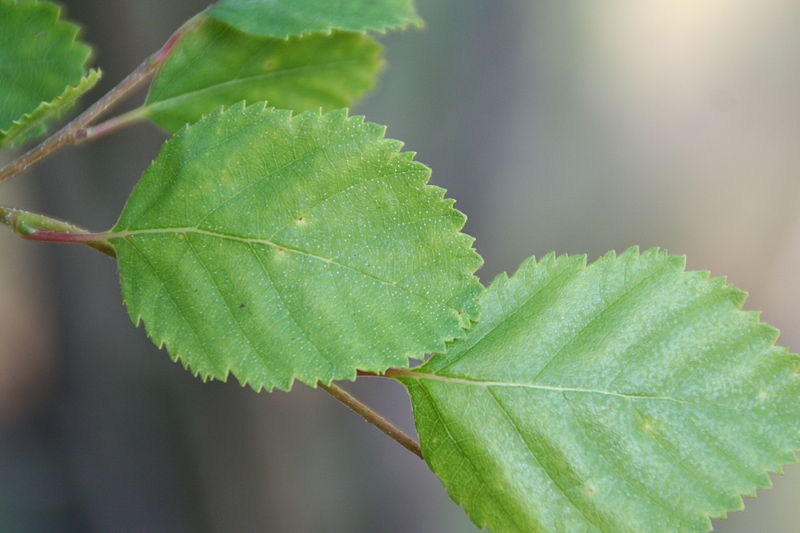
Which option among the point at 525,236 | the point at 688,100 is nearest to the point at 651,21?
the point at 688,100

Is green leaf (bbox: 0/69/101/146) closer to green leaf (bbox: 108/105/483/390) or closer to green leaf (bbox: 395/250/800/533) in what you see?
green leaf (bbox: 108/105/483/390)

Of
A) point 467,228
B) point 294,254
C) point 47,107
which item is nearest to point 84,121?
point 47,107

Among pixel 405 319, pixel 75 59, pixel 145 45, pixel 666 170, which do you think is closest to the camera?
pixel 405 319

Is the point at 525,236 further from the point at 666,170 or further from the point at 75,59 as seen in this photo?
the point at 75,59

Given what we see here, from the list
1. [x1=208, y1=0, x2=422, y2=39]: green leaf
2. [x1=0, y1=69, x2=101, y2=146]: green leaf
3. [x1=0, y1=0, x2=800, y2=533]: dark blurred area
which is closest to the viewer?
[x1=0, y1=69, x2=101, y2=146]: green leaf

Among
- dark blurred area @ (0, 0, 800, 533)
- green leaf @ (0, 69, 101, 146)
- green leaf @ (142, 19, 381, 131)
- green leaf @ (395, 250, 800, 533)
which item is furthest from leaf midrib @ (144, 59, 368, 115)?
dark blurred area @ (0, 0, 800, 533)

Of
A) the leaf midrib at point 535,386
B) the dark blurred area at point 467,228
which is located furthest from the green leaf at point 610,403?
the dark blurred area at point 467,228

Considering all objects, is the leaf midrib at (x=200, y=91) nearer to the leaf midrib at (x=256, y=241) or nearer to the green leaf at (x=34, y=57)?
the green leaf at (x=34, y=57)

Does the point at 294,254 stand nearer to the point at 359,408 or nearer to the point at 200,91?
the point at 359,408
